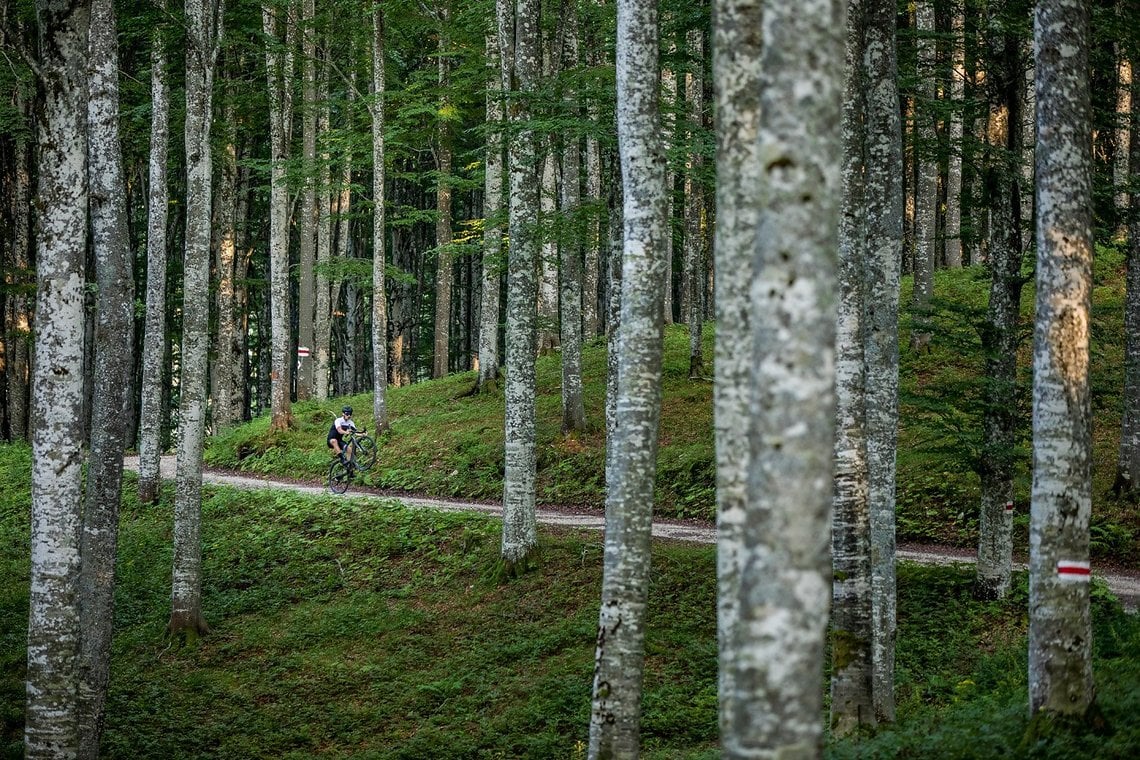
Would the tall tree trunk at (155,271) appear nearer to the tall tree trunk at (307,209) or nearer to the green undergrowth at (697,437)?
the green undergrowth at (697,437)

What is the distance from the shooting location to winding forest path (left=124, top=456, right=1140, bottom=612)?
13.4 meters

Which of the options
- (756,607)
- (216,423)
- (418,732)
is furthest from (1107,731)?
(216,423)

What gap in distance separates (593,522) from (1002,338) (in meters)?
7.80

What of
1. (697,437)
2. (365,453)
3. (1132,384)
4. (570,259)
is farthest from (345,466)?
(1132,384)

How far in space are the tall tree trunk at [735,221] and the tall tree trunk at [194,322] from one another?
10011 millimetres

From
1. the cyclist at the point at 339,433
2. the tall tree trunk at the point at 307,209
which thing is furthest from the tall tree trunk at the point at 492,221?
the tall tree trunk at the point at 307,209

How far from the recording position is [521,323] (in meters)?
13.9

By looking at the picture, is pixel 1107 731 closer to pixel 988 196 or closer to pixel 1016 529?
pixel 988 196

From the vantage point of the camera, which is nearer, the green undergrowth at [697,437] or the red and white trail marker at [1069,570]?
the red and white trail marker at [1069,570]

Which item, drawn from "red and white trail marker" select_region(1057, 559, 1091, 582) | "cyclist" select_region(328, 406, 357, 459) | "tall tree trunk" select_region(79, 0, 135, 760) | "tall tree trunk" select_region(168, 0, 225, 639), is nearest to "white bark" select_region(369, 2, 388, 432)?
"cyclist" select_region(328, 406, 357, 459)

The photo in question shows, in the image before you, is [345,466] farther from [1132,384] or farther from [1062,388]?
[1062,388]

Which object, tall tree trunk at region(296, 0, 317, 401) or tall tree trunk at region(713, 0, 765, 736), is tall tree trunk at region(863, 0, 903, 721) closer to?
tall tree trunk at region(713, 0, 765, 736)

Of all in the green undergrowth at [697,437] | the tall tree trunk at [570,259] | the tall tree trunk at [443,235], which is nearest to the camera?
the green undergrowth at [697,437]

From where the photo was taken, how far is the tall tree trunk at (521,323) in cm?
1393
